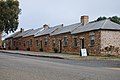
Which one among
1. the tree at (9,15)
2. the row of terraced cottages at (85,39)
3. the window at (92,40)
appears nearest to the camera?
the row of terraced cottages at (85,39)

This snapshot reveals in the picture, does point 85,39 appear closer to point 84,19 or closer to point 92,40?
point 92,40

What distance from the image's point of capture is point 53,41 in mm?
51062

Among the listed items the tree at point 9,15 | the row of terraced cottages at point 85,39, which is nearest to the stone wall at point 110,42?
the row of terraced cottages at point 85,39

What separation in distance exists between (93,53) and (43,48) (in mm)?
19881

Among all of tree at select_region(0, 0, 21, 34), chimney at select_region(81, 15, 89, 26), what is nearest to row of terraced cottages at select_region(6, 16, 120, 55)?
chimney at select_region(81, 15, 89, 26)

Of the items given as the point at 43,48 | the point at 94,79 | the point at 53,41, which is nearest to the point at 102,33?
the point at 53,41

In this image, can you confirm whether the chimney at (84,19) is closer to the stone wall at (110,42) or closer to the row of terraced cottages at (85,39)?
the row of terraced cottages at (85,39)

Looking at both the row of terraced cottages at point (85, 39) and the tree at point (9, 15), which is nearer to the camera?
the row of terraced cottages at point (85, 39)

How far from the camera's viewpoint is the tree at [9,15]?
68750 mm

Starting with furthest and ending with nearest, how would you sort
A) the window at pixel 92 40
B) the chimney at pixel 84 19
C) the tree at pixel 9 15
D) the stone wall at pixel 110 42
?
the tree at pixel 9 15 < the chimney at pixel 84 19 < the window at pixel 92 40 < the stone wall at pixel 110 42

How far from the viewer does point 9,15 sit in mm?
69188

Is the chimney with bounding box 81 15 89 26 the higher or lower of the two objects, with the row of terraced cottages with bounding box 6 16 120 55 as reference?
higher

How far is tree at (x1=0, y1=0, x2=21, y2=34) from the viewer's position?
6875 centimetres

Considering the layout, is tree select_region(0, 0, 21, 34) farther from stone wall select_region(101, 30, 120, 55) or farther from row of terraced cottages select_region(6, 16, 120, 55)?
stone wall select_region(101, 30, 120, 55)
